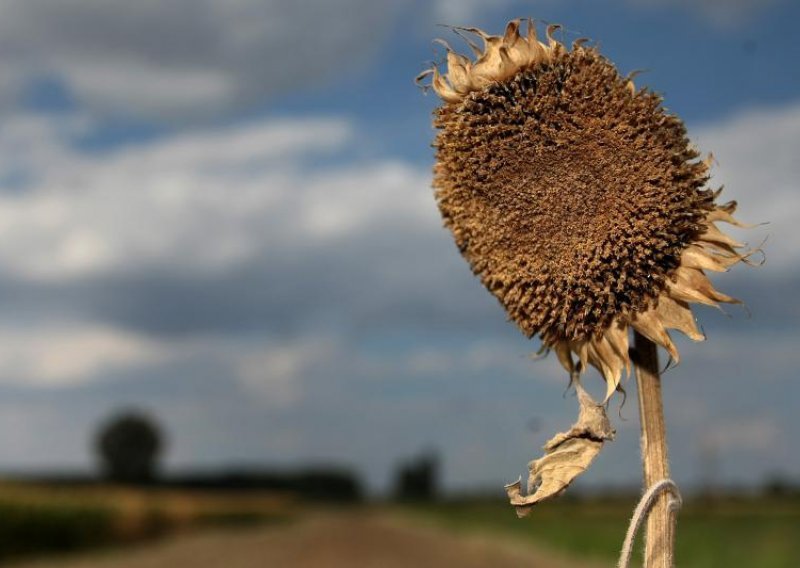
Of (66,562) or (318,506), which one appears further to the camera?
(318,506)

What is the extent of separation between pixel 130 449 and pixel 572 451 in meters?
112

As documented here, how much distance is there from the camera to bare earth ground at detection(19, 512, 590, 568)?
43000 millimetres

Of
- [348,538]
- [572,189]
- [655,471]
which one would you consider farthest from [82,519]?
[572,189]

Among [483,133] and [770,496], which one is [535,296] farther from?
[770,496]

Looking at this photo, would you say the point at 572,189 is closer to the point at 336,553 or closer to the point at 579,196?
the point at 579,196

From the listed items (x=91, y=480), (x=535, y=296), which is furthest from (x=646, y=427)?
(x=91, y=480)

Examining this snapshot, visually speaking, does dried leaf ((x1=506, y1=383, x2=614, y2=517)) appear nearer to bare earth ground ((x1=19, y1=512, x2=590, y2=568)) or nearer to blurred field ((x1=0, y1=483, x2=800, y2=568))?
blurred field ((x1=0, y1=483, x2=800, y2=568))

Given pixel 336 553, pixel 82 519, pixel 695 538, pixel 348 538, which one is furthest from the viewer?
pixel 82 519

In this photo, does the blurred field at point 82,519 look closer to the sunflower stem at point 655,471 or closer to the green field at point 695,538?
the green field at point 695,538

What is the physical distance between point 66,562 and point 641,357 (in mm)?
54353

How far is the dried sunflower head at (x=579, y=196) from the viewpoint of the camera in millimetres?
3773

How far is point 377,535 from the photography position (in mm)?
63250

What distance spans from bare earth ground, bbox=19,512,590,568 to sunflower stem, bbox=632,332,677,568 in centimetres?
3583

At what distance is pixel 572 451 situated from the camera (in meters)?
3.94
